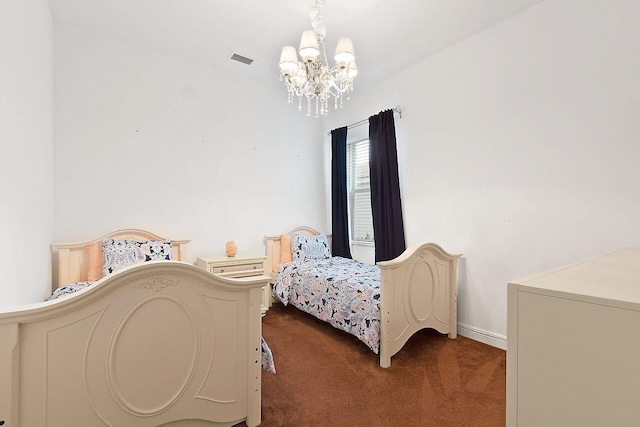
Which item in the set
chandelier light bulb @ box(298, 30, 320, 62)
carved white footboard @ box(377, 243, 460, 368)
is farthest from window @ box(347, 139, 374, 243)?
chandelier light bulb @ box(298, 30, 320, 62)

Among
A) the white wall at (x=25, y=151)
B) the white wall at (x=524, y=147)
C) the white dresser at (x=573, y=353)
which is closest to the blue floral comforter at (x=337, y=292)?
the white wall at (x=524, y=147)

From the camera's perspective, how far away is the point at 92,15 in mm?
2504

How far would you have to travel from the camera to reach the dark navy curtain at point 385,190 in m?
3.13

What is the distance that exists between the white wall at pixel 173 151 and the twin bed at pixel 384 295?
3.22 ft

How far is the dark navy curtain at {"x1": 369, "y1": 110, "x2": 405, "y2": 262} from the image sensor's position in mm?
3135

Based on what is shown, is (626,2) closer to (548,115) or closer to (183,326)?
(548,115)

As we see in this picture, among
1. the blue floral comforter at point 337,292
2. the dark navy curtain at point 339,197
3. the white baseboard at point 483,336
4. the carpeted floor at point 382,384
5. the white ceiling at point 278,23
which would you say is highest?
the white ceiling at point 278,23

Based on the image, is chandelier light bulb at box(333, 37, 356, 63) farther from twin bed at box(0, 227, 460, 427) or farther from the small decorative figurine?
the small decorative figurine

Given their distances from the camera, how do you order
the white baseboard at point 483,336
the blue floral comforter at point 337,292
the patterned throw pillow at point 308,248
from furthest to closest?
the patterned throw pillow at point 308,248
the white baseboard at point 483,336
the blue floral comforter at point 337,292

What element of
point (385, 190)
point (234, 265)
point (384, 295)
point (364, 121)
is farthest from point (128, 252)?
point (364, 121)

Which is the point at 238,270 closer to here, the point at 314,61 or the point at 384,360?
the point at 384,360

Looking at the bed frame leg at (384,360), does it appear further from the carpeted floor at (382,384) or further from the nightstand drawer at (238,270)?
the nightstand drawer at (238,270)

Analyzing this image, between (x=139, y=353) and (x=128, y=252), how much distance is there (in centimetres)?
162

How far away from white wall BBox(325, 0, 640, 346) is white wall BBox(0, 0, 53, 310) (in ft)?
9.51
